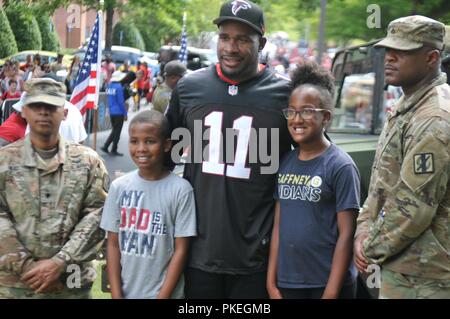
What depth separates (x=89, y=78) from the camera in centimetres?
1097

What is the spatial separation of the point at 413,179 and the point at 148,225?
126cm

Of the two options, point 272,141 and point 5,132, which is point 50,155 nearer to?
point 272,141

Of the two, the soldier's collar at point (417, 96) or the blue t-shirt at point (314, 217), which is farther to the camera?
the blue t-shirt at point (314, 217)

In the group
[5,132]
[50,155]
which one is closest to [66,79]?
[5,132]

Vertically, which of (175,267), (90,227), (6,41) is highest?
(6,41)

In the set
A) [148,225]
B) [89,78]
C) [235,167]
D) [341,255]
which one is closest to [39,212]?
[148,225]

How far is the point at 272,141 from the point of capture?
3.70m

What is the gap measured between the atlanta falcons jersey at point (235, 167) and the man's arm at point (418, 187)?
2.21 feet

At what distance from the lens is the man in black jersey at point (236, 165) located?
361cm

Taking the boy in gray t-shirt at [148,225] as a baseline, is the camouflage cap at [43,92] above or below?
above

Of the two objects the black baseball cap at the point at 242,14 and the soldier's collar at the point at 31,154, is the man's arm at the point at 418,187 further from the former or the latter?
the soldier's collar at the point at 31,154

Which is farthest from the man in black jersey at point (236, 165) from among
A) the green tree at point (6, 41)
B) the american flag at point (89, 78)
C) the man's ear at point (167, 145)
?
the green tree at point (6, 41)

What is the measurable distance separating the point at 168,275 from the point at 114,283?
0.27 m

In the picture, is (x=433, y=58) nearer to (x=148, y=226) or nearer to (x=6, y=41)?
(x=148, y=226)
